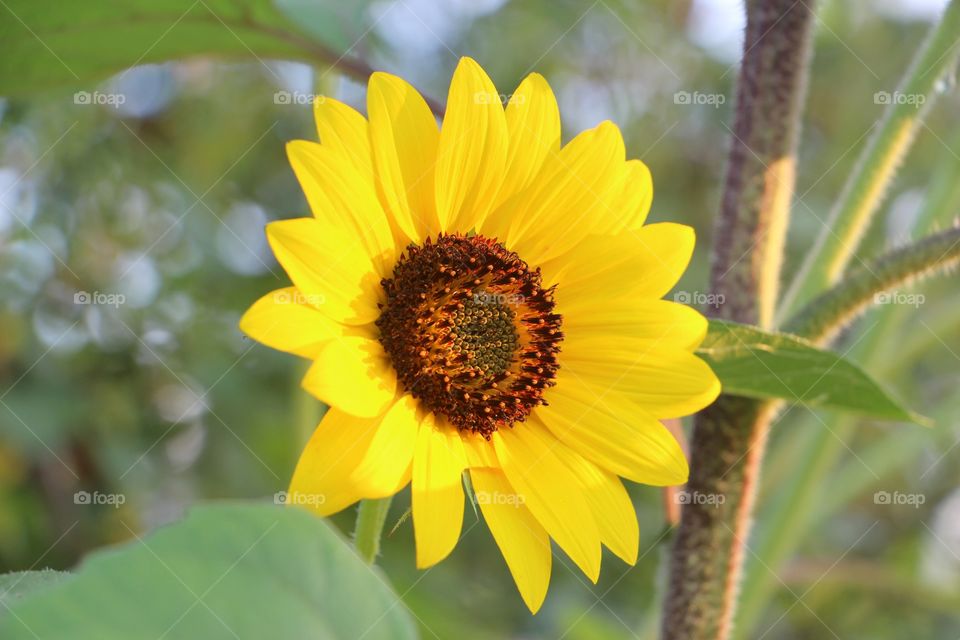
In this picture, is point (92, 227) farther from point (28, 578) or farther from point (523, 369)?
point (28, 578)

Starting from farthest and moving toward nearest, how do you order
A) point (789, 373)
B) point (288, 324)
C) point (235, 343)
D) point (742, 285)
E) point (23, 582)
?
point (235, 343)
point (742, 285)
point (789, 373)
point (288, 324)
point (23, 582)

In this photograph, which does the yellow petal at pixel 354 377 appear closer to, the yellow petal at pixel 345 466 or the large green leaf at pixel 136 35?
the yellow petal at pixel 345 466

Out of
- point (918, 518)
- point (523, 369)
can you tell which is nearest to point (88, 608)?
point (523, 369)

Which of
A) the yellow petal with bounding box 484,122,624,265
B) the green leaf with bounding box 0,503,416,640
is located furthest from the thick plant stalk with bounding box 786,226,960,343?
the green leaf with bounding box 0,503,416,640

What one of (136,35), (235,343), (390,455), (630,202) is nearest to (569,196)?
(630,202)

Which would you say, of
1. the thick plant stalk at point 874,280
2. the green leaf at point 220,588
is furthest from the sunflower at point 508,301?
the green leaf at point 220,588

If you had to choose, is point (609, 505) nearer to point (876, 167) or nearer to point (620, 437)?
point (620, 437)

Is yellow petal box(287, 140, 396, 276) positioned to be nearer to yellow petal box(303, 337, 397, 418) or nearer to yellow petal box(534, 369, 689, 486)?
yellow petal box(303, 337, 397, 418)
